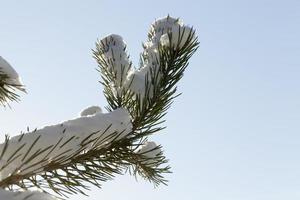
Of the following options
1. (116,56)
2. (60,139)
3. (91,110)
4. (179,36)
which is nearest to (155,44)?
(179,36)

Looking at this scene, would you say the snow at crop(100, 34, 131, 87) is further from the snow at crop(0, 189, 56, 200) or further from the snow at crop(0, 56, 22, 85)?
the snow at crop(0, 189, 56, 200)

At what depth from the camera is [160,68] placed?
2754 millimetres

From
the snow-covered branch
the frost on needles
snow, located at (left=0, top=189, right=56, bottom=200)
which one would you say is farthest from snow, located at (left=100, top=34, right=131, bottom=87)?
snow, located at (left=0, top=189, right=56, bottom=200)

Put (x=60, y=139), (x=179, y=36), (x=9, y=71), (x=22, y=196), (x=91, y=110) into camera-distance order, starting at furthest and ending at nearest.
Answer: (x=179, y=36), (x=91, y=110), (x=9, y=71), (x=60, y=139), (x=22, y=196)

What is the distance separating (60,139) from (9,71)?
0.62 m

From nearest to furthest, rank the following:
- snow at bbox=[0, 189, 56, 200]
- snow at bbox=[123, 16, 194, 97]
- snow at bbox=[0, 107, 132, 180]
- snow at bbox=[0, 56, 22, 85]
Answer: snow at bbox=[0, 189, 56, 200]
snow at bbox=[0, 107, 132, 180]
snow at bbox=[0, 56, 22, 85]
snow at bbox=[123, 16, 194, 97]

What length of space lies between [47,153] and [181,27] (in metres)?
1.60

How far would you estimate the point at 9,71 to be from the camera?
206 centimetres

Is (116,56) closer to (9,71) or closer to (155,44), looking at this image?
(155,44)

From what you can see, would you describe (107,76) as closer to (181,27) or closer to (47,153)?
(181,27)

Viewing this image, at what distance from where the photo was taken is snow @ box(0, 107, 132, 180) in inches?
59.6

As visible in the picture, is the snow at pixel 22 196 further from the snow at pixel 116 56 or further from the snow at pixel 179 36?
the snow at pixel 179 36

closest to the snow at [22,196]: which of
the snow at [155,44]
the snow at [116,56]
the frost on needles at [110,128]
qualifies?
the frost on needles at [110,128]

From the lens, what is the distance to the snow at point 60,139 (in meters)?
1.51
